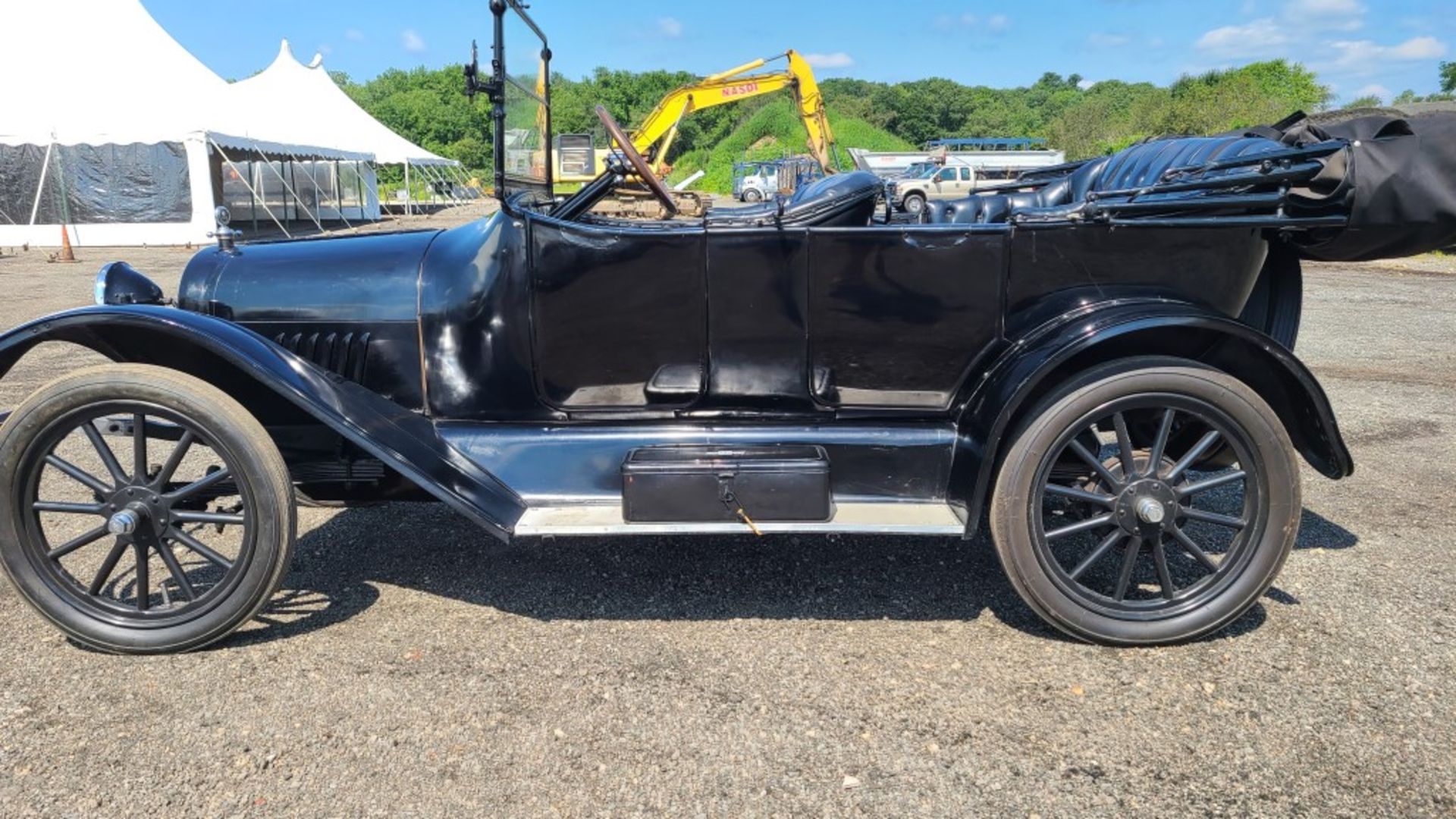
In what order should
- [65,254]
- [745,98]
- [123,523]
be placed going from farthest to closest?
[745,98] < [65,254] < [123,523]

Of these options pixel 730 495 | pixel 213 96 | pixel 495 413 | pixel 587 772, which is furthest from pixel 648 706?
pixel 213 96

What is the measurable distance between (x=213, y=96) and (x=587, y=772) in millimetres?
21029

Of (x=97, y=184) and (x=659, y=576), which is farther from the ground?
(x=97, y=184)

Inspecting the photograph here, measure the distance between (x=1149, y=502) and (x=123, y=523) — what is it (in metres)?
3.09

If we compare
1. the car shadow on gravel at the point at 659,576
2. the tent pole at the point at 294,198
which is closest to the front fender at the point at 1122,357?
the car shadow on gravel at the point at 659,576

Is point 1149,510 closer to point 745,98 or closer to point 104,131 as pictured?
point 745,98

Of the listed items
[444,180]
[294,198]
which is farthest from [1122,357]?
[444,180]

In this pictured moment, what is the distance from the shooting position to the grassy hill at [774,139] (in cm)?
5188

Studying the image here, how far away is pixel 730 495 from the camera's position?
9.16ft

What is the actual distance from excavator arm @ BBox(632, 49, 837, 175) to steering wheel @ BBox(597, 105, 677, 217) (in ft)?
46.1

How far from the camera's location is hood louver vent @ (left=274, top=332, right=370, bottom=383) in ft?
10.3

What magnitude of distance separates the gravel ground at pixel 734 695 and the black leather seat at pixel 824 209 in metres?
1.29

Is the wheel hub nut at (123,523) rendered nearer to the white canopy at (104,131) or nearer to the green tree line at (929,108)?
the green tree line at (929,108)

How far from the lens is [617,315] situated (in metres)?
2.99
